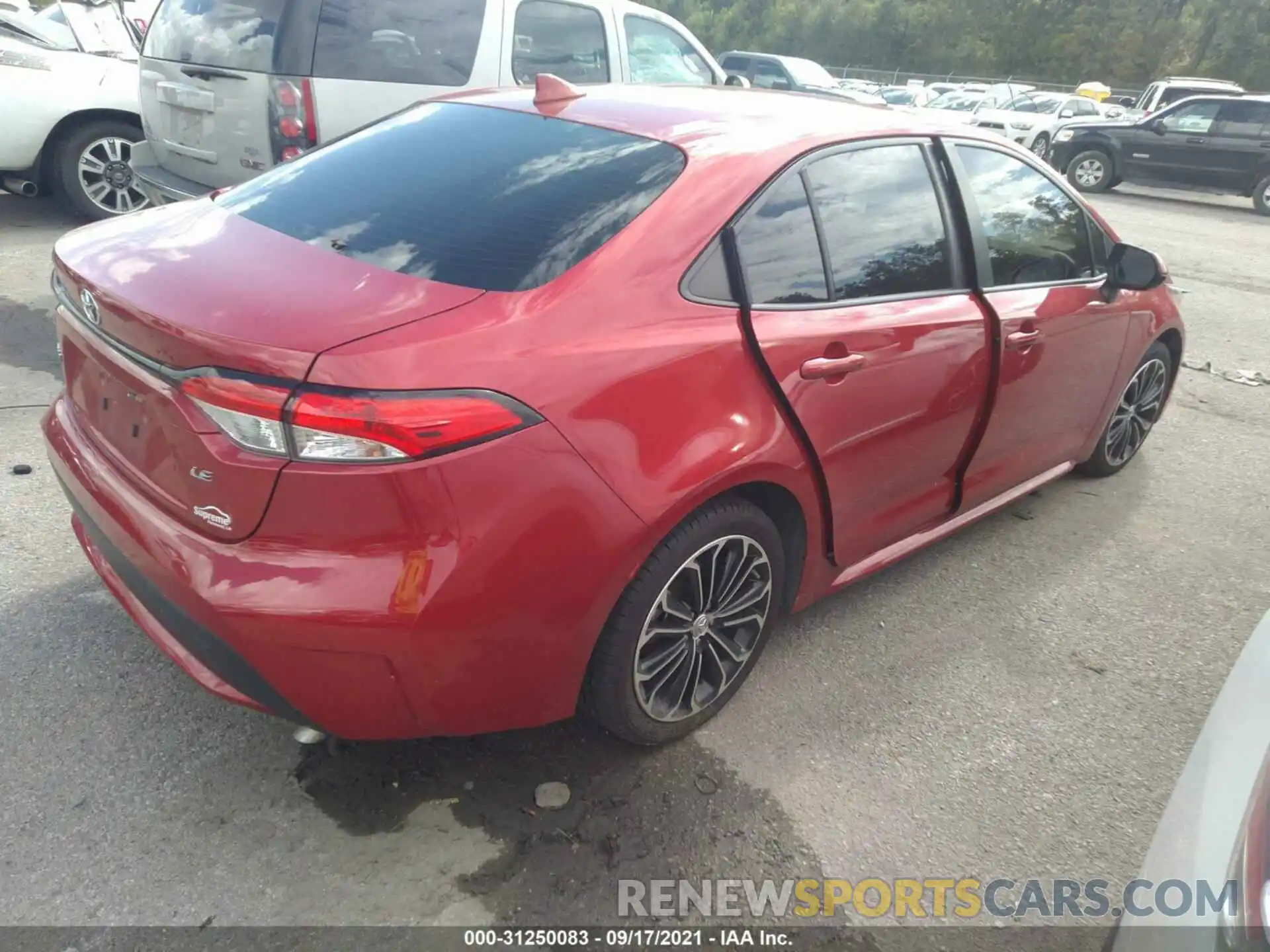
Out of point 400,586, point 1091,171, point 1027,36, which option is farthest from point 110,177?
point 1027,36

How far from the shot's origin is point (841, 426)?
2492 mm

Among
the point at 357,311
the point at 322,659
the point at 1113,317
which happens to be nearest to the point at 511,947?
the point at 322,659

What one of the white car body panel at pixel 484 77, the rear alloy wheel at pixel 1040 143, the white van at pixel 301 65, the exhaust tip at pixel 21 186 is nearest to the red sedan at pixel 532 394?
the white car body panel at pixel 484 77

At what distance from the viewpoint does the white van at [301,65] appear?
489 cm

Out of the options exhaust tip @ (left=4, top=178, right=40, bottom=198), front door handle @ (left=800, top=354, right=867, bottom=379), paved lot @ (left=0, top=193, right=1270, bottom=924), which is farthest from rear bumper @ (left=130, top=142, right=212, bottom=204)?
front door handle @ (left=800, top=354, right=867, bottom=379)

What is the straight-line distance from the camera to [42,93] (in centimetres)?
650

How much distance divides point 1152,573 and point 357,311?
315cm

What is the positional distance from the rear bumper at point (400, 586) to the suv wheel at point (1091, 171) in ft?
54.0

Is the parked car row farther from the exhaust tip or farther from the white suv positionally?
the exhaust tip

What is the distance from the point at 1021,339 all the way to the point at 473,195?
1.83 metres

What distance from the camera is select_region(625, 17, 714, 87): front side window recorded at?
6.39 metres

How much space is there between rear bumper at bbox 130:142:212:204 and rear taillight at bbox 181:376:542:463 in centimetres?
387

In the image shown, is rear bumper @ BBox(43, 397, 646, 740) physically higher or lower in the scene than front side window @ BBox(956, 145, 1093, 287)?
lower

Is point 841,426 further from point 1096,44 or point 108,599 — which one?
point 1096,44
